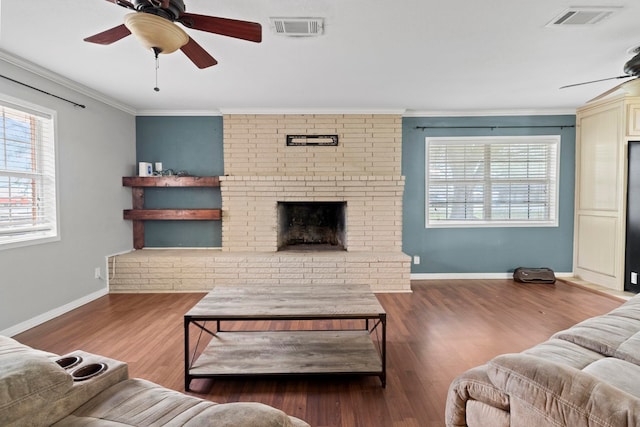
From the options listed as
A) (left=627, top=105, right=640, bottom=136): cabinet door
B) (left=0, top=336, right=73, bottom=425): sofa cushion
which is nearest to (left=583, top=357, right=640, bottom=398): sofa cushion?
(left=0, top=336, right=73, bottom=425): sofa cushion

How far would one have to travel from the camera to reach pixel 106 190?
396 centimetres

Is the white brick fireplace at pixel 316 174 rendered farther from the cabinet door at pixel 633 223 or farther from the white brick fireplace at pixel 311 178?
the cabinet door at pixel 633 223

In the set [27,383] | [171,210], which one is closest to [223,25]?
[27,383]

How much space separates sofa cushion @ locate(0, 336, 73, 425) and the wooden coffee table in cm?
83

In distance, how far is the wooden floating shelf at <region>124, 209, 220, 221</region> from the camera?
430 centimetres

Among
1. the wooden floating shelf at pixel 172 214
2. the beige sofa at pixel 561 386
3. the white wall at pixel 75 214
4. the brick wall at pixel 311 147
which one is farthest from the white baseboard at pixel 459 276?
the white wall at pixel 75 214

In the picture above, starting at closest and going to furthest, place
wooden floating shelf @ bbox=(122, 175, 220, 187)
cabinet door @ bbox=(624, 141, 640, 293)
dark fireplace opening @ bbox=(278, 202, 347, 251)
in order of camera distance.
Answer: cabinet door @ bbox=(624, 141, 640, 293) < wooden floating shelf @ bbox=(122, 175, 220, 187) < dark fireplace opening @ bbox=(278, 202, 347, 251)

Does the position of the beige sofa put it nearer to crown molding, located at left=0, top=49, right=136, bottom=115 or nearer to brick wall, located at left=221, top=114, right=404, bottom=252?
brick wall, located at left=221, top=114, right=404, bottom=252

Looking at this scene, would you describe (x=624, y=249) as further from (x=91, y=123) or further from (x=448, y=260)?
(x=91, y=123)

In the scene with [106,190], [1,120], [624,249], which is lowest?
[624,249]

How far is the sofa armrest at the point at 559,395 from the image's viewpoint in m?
0.79

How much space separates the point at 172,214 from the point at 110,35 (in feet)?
9.45

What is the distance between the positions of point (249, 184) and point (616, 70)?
14.1 ft

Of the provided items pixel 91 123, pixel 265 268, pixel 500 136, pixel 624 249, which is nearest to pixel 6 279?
pixel 91 123
